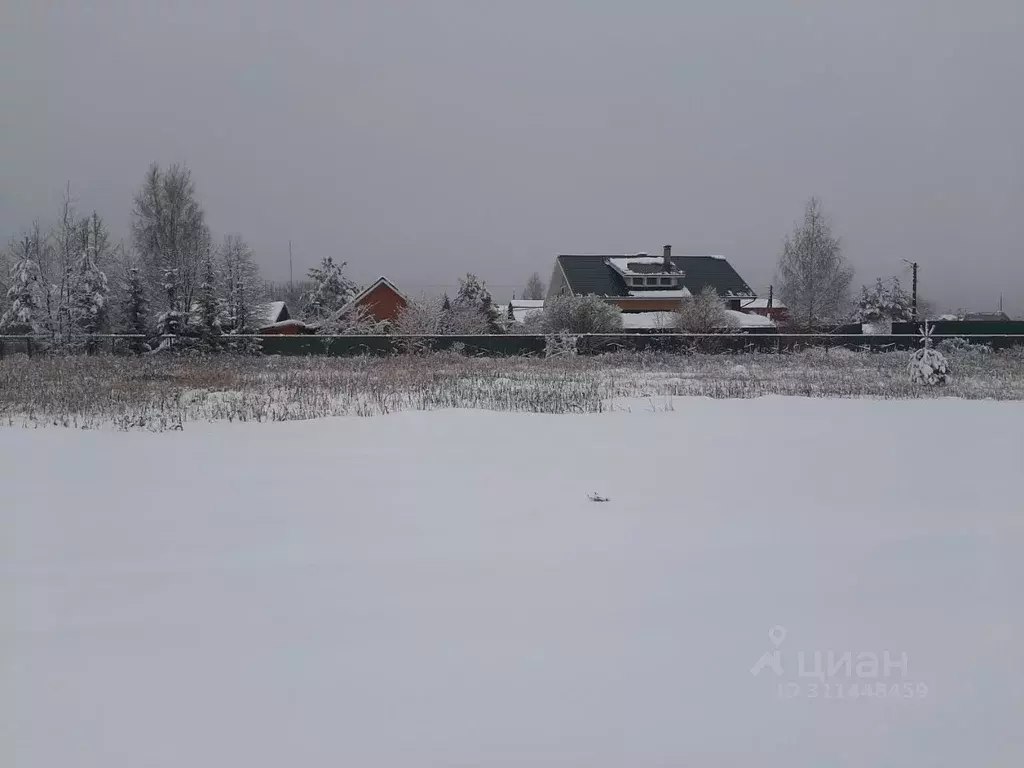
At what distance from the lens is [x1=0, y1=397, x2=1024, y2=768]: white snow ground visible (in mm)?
2619

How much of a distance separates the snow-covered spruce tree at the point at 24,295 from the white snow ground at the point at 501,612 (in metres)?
28.3

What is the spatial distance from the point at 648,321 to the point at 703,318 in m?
8.18

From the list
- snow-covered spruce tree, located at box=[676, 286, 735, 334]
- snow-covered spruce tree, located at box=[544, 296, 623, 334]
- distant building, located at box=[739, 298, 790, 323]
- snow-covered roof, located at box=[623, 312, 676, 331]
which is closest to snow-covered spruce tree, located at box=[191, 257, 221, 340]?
snow-covered spruce tree, located at box=[544, 296, 623, 334]

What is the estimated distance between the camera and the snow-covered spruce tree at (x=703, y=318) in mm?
32312

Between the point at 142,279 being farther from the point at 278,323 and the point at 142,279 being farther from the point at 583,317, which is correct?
the point at 583,317

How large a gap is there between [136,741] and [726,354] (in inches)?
1133

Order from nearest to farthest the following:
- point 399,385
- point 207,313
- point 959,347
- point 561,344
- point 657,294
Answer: point 399,385 < point 207,313 < point 959,347 < point 561,344 < point 657,294

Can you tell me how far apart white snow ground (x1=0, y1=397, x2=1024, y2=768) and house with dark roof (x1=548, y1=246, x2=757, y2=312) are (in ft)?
129

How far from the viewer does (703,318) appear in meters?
32.4

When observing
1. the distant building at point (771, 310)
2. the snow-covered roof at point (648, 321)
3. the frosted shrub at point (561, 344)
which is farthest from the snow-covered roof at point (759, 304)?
the frosted shrub at point (561, 344)

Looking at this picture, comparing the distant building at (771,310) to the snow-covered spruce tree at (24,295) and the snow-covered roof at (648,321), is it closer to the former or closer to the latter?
the snow-covered roof at (648,321)

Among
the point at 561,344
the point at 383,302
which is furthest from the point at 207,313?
the point at 383,302

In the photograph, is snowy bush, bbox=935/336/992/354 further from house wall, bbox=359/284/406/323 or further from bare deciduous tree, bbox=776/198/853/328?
house wall, bbox=359/284/406/323

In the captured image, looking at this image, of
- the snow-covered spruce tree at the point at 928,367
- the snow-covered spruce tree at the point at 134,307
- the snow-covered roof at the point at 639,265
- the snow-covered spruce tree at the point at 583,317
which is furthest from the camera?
the snow-covered roof at the point at 639,265
